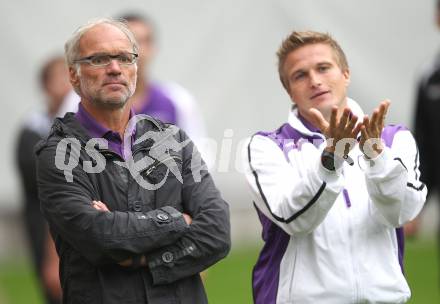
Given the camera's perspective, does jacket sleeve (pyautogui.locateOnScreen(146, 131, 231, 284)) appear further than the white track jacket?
No

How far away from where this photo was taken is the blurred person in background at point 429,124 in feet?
23.3

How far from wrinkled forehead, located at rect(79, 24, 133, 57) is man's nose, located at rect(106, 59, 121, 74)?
40mm

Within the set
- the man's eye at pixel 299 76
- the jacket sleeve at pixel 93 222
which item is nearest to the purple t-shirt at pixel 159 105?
the man's eye at pixel 299 76

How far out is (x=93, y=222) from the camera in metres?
4.02

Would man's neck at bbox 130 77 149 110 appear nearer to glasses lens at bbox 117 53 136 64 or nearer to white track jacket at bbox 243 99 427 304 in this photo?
white track jacket at bbox 243 99 427 304

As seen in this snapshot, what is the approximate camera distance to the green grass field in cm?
939

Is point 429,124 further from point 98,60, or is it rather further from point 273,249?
point 98,60

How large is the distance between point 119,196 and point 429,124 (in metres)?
3.61

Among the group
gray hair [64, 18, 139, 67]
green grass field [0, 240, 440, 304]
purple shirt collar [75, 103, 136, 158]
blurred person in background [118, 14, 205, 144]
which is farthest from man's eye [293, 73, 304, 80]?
green grass field [0, 240, 440, 304]

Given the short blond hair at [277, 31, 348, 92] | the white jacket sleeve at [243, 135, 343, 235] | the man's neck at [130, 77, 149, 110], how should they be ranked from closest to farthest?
the white jacket sleeve at [243, 135, 343, 235], the short blond hair at [277, 31, 348, 92], the man's neck at [130, 77, 149, 110]

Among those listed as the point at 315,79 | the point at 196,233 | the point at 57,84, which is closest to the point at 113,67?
the point at 196,233

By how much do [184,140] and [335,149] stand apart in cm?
A: 67

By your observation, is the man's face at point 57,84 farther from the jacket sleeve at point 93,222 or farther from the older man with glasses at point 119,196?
the jacket sleeve at point 93,222

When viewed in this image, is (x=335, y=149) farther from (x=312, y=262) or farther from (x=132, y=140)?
(x=132, y=140)
